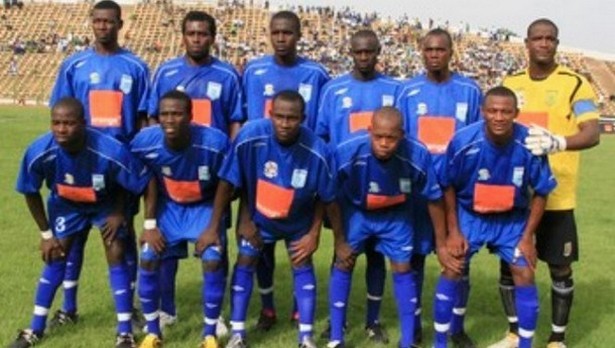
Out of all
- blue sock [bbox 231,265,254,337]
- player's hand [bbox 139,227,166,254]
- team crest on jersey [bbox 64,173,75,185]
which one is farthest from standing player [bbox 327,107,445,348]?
team crest on jersey [bbox 64,173,75,185]

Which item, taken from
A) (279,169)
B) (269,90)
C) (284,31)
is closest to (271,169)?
(279,169)

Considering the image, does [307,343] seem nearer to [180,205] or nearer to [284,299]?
[180,205]

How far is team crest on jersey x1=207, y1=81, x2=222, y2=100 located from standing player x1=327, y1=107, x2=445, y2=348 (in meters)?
1.17

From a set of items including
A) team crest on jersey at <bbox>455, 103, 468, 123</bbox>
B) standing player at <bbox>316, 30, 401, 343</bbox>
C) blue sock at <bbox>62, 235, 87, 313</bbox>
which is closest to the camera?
team crest on jersey at <bbox>455, 103, 468, 123</bbox>

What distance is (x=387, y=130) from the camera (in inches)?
199

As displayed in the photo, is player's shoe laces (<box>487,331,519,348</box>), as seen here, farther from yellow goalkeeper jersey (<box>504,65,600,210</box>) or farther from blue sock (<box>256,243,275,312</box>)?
blue sock (<box>256,243,275,312</box>)

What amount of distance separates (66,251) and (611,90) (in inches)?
1873

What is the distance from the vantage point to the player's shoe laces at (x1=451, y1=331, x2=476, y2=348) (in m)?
5.85

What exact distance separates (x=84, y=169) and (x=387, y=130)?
84.3 inches

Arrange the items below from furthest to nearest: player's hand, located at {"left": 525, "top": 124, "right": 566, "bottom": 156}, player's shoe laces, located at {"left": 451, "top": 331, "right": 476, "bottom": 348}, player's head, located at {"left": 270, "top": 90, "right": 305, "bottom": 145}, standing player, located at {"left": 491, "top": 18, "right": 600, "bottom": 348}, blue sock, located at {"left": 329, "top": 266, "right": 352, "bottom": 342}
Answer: player's shoe laces, located at {"left": 451, "top": 331, "right": 476, "bottom": 348}, blue sock, located at {"left": 329, "top": 266, "right": 352, "bottom": 342}, standing player, located at {"left": 491, "top": 18, "right": 600, "bottom": 348}, player's head, located at {"left": 270, "top": 90, "right": 305, "bottom": 145}, player's hand, located at {"left": 525, "top": 124, "right": 566, "bottom": 156}

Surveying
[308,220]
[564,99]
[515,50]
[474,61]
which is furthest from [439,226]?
[515,50]

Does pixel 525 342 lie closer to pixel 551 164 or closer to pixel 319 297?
pixel 551 164

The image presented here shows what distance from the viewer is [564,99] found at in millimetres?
5484

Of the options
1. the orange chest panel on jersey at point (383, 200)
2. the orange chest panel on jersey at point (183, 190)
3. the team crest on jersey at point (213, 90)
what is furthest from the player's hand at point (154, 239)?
the orange chest panel on jersey at point (383, 200)
